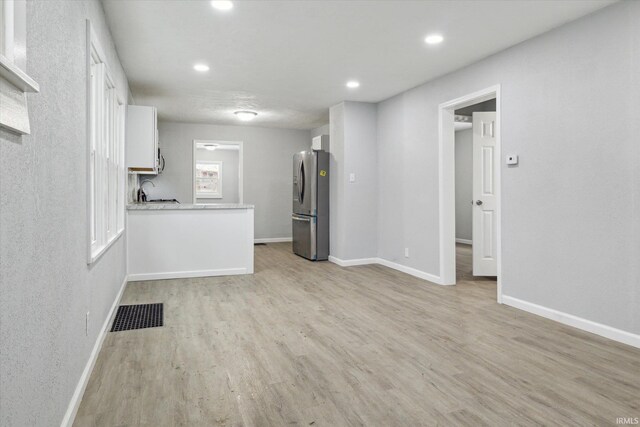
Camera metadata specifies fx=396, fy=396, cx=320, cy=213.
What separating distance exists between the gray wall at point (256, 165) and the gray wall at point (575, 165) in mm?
5040

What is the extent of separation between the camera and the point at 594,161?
3.00 m

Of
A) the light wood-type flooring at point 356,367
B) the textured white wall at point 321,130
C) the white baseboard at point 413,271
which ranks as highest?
the textured white wall at point 321,130

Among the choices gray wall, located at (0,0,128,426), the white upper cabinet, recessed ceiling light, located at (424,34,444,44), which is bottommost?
gray wall, located at (0,0,128,426)

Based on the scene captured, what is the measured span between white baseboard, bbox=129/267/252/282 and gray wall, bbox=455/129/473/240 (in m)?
5.43

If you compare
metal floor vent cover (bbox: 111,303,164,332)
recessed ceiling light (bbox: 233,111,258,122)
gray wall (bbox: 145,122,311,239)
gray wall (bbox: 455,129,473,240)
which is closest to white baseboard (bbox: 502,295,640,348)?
metal floor vent cover (bbox: 111,303,164,332)

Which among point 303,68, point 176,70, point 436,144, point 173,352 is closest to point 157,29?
point 176,70

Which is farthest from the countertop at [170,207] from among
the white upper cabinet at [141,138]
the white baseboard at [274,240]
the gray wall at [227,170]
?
the gray wall at [227,170]

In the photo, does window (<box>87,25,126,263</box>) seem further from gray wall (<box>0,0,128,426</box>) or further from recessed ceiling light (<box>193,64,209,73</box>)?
recessed ceiling light (<box>193,64,209,73</box>)

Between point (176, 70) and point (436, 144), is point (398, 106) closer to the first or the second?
point (436, 144)

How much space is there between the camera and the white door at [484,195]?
495cm

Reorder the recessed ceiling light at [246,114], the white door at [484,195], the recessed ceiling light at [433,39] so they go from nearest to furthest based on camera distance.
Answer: the recessed ceiling light at [433,39]
the white door at [484,195]
the recessed ceiling light at [246,114]

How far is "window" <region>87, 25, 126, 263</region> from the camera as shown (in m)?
2.49

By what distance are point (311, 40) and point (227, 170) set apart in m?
8.99

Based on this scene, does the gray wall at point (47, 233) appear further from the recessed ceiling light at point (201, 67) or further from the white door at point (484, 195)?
the white door at point (484, 195)
